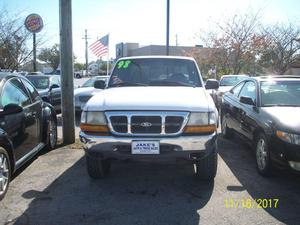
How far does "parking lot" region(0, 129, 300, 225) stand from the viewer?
4.05m

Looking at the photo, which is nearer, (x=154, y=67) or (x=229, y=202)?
(x=229, y=202)

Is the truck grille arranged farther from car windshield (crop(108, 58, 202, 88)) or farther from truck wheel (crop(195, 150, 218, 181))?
car windshield (crop(108, 58, 202, 88))

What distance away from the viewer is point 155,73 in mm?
6266

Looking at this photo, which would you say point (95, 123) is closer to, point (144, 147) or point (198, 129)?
point (144, 147)

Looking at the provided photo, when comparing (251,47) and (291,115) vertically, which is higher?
(251,47)

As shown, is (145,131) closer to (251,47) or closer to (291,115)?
(291,115)

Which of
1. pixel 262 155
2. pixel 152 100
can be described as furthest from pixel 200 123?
pixel 262 155

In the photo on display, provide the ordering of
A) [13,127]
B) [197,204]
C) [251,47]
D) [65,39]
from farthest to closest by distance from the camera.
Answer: [251,47], [65,39], [13,127], [197,204]

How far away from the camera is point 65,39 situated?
24.4 ft

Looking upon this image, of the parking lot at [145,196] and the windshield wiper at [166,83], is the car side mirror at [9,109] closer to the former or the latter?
the parking lot at [145,196]

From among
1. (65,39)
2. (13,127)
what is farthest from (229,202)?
(65,39)

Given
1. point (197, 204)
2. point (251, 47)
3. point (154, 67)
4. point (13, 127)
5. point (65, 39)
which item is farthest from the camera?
point (251, 47)

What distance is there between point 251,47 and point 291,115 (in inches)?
855

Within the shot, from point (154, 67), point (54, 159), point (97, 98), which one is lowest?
point (54, 159)
